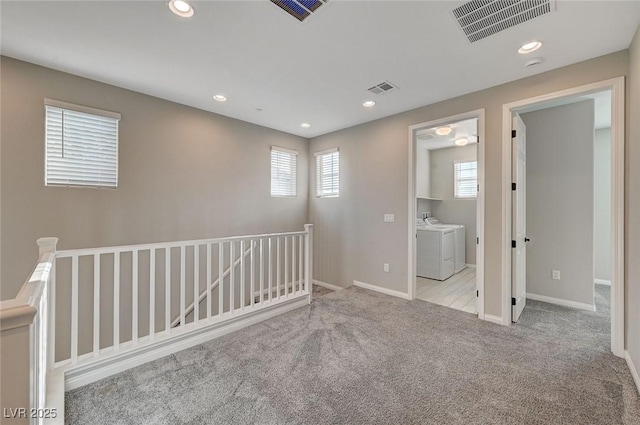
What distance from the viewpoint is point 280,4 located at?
1790 mm

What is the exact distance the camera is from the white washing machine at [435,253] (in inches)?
187

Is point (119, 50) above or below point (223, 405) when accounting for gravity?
above

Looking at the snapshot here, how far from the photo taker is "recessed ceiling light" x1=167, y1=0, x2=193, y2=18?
69.9 inches

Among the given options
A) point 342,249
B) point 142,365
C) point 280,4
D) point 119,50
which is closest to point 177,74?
point 119,50

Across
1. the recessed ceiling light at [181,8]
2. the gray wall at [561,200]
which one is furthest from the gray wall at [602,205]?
the recessed ceiling light at [181,8]

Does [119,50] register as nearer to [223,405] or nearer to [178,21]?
[178,21]

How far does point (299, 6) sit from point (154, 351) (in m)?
2.92

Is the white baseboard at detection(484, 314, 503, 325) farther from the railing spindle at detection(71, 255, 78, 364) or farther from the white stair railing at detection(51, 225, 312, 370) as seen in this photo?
the railing spindle at detection(71, 255, 78, 364)

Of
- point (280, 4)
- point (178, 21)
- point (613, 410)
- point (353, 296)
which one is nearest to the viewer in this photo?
point (613, 410)

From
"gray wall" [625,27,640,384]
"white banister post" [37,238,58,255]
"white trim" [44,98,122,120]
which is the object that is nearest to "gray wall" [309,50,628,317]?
"gray wall" [625,27,640,384]

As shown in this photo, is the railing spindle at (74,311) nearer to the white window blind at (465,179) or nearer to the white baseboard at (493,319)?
the white baseboard at (493,319)

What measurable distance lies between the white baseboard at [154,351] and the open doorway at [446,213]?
2212mm

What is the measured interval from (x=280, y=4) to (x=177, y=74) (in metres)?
1.52

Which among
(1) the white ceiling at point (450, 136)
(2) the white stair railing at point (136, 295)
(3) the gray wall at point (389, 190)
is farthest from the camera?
(1) the white ceiling at point (450, 136)
